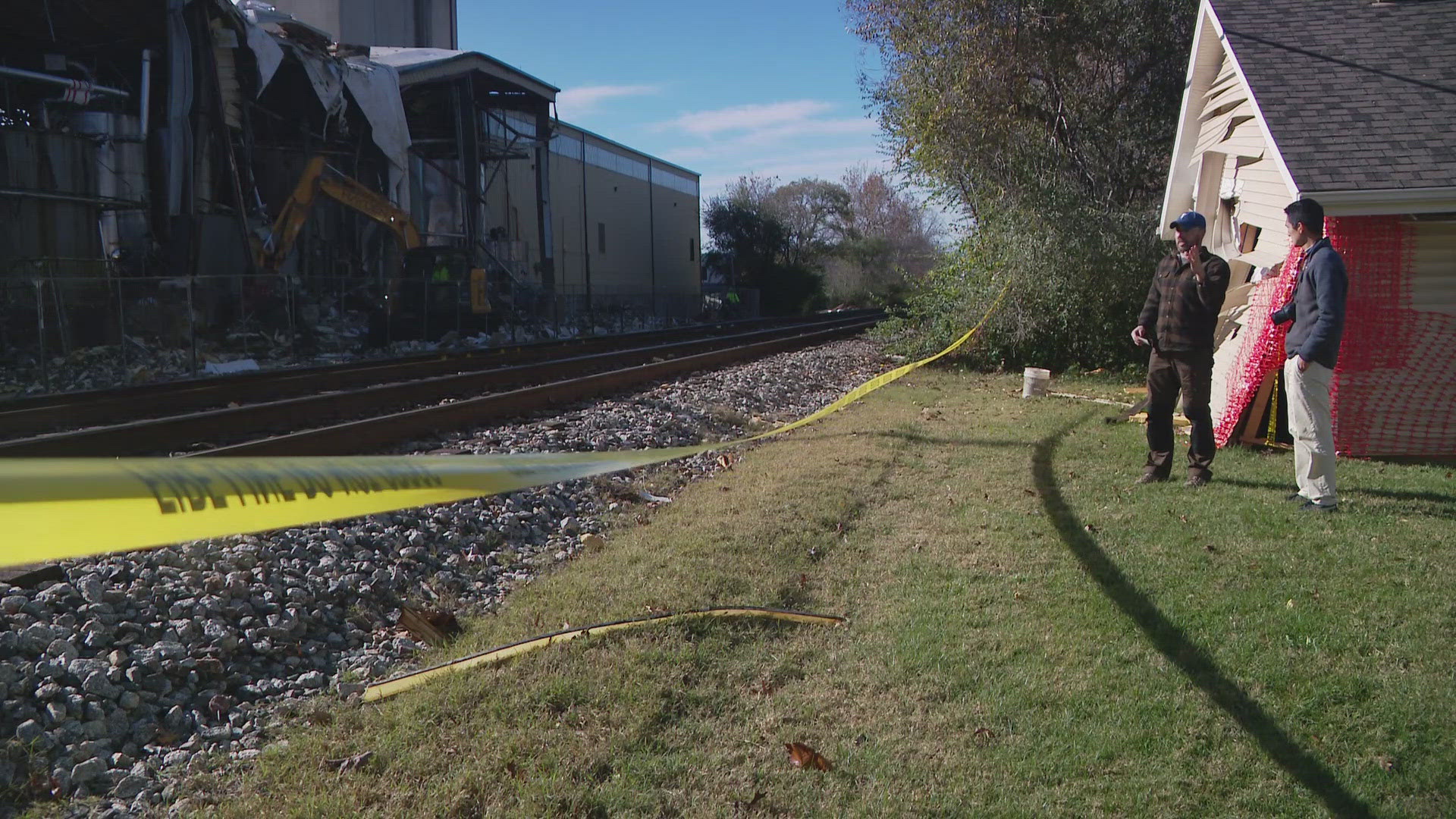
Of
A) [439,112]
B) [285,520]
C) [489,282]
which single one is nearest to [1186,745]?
[285,520]

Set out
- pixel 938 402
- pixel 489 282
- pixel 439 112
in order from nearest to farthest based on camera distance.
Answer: pixel 938 402 < pixel 489 282 < pixel 439 112

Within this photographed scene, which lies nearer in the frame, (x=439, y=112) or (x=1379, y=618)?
(x=1379, y=618)

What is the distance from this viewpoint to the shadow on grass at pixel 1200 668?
345 cm

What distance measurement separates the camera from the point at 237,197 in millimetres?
20922

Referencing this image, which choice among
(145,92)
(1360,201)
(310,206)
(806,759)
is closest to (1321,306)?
(1360,201)

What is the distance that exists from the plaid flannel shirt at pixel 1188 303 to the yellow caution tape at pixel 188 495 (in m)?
5.65

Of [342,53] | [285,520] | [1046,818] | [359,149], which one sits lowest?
[1046,818]

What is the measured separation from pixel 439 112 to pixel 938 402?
22.8 metres

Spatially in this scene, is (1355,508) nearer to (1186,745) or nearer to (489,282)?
(1186,745)

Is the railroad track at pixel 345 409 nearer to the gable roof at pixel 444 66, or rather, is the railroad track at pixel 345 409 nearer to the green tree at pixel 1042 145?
the green tree at pixel 1042 145

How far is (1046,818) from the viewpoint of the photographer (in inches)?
128

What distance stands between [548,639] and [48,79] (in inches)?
811

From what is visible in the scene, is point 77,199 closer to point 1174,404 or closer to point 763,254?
point 1174,404

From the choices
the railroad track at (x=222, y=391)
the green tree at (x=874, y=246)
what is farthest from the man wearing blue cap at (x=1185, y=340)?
the green tree at (x=874, y=246)
